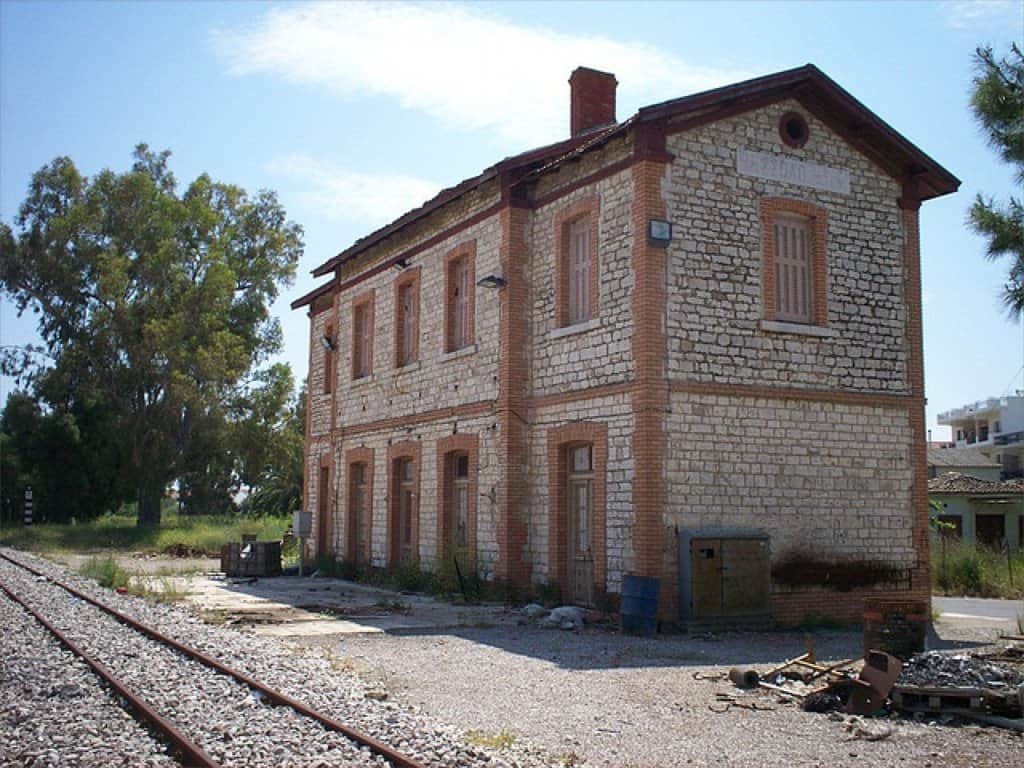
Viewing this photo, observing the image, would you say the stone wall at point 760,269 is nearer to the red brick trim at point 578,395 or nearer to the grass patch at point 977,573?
the red brick trim at point 578,395

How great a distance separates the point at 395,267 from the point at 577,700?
13.9 metres

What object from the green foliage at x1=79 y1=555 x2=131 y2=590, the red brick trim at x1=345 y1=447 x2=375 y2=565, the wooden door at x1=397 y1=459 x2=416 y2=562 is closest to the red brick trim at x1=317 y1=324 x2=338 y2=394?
the red brick trim at x1=345 y1=447 x2=375 y2=565

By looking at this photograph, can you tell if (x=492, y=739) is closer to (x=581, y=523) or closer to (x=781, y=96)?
(x=581, y=523)

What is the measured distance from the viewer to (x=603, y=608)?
14516mm

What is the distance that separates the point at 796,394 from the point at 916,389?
2356 millimetres

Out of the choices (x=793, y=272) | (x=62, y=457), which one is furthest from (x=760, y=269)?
(x=62, y=457)

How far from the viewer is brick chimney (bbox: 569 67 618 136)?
19.8m

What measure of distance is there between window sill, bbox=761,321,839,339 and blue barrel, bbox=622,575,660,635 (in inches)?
159

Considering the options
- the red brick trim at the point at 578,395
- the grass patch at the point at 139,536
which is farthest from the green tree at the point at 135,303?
the red brick trim at the point at 578,395

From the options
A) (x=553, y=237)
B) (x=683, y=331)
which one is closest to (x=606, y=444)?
(x=683, y=331)

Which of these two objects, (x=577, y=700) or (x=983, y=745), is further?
(x=577, y=700)

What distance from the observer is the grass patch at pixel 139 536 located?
35.2 meters

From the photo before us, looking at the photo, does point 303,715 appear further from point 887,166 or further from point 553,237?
point 887,166

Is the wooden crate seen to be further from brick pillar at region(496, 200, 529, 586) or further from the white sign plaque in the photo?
the white sign plaque
